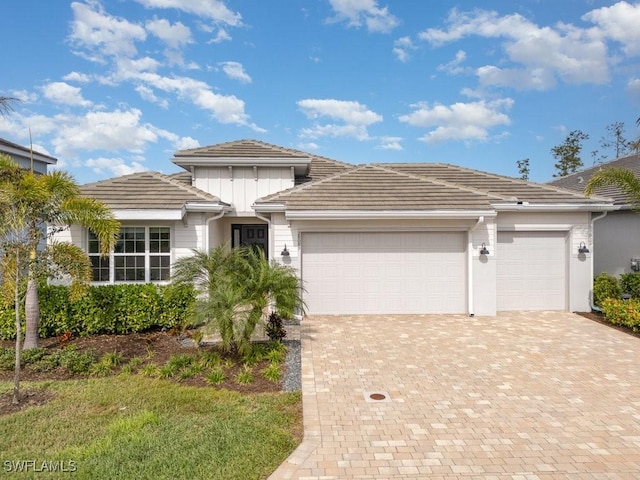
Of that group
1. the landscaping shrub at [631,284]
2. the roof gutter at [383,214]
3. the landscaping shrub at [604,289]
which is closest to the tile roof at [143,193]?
the roof gutter at [383,214]

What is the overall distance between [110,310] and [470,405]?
8.22 m

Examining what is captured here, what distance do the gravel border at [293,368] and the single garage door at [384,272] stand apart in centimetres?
269

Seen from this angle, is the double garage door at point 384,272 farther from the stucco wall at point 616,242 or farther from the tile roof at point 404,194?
the stucco wall at point 616,242

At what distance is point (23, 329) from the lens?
8.37 metres

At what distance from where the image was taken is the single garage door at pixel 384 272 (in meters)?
10.7

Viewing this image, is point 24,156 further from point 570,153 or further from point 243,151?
point 570,153

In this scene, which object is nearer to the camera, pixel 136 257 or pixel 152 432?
pixel 152 432

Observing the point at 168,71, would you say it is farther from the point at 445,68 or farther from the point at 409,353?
the point at 409,353

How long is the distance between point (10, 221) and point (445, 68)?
18.5m

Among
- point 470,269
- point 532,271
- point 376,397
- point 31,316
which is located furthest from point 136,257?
point 532,271

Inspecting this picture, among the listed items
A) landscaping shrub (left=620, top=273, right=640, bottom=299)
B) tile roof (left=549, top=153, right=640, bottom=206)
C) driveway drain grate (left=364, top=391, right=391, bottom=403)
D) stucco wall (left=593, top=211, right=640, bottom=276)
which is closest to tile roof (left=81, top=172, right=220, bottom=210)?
driveway drain grate (left=364, top=391, right=391, bottom=403)

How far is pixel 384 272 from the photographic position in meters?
10.8

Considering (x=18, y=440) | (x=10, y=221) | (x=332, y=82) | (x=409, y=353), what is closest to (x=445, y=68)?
(x=332, y=82)

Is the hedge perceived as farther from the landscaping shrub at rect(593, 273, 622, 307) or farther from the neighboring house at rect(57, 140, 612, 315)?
the landscaping shrub at rect(593, 273, 622, 307)
